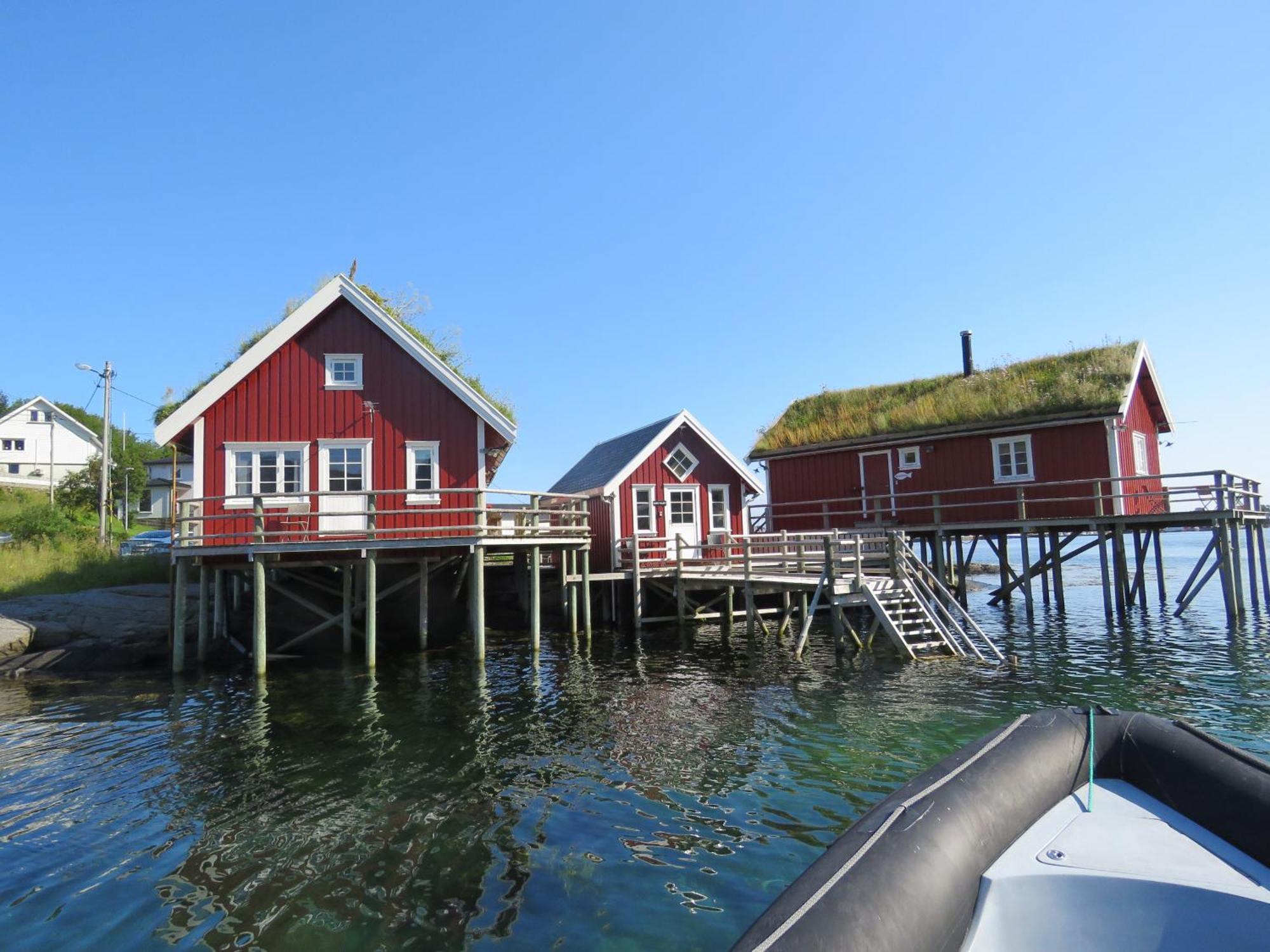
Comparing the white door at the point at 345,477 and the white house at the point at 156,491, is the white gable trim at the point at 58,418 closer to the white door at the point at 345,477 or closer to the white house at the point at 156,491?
the white house at the point at 156,491

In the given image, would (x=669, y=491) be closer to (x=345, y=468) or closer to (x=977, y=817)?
(x=345, y=468)

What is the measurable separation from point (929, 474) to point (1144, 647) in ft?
28.5

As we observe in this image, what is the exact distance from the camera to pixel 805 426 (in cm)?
2706

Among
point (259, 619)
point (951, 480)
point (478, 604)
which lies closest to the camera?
point (259, 619)

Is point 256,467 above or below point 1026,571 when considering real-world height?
above

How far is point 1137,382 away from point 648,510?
50.6 ft

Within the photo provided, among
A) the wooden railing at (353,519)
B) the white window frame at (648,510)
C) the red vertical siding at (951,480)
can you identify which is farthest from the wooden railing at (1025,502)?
the wooden railing at (353,519)

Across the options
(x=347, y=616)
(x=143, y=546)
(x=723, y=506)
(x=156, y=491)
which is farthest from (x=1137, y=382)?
(x=156, y=491)

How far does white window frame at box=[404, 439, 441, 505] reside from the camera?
16625 millimetres

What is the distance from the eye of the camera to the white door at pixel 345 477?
16.3m

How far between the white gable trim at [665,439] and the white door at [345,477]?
6.84 meters

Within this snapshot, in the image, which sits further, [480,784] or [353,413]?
[353,413]

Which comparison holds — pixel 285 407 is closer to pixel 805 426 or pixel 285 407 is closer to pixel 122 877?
pixel 122 877

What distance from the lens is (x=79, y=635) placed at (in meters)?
16.2
